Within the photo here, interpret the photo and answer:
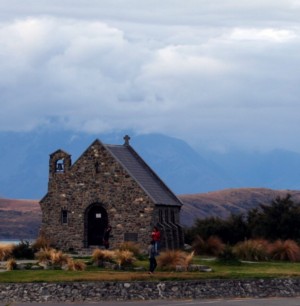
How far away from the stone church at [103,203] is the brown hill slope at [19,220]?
90.3 metres

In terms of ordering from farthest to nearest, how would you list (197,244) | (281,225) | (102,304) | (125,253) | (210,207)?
(210,207), (281,225), (197,244), (125,253), (102,304)

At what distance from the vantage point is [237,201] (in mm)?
178375

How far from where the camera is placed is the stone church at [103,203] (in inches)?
2483

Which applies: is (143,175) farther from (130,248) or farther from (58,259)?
(58,259)

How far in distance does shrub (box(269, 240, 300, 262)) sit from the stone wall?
488 inches

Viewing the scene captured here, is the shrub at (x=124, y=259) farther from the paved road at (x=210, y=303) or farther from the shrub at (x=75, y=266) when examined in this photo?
the paved road at (x=210, y=303)

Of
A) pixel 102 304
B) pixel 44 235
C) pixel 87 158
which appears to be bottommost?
pixel 102 304

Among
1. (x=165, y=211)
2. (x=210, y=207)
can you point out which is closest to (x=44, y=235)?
(x=165, y=211)

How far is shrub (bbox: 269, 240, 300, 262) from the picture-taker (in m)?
57.0

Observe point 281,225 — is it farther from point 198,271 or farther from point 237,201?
point 237,201

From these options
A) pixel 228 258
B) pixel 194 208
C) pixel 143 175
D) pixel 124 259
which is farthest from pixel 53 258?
pixel 194 208

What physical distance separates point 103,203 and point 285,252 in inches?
481

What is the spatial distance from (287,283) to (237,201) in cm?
13263

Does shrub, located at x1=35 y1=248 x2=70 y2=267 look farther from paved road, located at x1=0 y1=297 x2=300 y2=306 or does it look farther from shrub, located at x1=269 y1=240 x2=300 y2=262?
shrub, located at x1=269 y1=240 x2=300 y2=262
